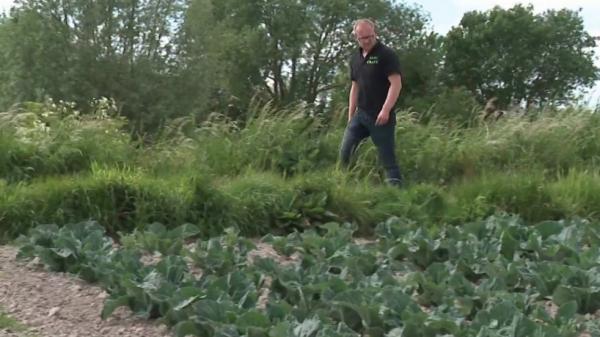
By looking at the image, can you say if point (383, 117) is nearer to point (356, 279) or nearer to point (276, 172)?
point (276, 172)

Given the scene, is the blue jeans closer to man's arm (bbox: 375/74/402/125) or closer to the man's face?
man's arm (bbox: 375/74/402/125)

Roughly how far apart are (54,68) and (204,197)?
108 feet

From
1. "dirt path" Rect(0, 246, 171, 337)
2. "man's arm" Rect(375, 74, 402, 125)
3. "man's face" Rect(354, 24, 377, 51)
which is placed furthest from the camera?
"man's face" Rect(354, 24, 377, 51)

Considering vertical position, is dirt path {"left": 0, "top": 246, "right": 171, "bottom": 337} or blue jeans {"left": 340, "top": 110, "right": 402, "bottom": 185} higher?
blue jeans {"left": 340, "top": 110, "right": 402, "bottom": 185}

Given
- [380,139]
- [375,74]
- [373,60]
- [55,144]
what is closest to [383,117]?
[380,139]

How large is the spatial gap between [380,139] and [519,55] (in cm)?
4161

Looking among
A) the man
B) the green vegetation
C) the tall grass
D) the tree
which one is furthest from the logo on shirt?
the tree

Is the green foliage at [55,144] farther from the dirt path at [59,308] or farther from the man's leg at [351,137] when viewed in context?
the dirt path at [59,308]

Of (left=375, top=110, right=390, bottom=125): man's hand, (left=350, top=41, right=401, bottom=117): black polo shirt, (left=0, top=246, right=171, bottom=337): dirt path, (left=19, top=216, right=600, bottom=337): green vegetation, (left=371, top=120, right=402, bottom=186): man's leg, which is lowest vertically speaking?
(left=0, top=246, right=171, bottom=337): dirt path

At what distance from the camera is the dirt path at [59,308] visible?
3633 millimetres

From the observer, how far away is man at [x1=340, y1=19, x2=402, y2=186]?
7.57m

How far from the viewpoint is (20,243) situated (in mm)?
5125

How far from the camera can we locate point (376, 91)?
7.67m

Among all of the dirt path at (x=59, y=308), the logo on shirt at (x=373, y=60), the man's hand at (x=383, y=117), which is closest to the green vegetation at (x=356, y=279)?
the dirt path at (x=59, y=308)
